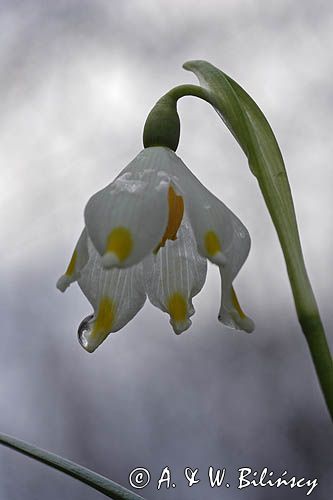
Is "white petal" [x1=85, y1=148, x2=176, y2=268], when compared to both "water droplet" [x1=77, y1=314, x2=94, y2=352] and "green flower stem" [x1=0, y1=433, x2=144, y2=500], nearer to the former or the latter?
"water droplet" [x1=77, y1=314, x2=94, y2=352]

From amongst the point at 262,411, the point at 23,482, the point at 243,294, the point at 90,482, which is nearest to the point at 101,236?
the point at 90,482

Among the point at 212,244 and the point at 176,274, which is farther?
the point at 176,274

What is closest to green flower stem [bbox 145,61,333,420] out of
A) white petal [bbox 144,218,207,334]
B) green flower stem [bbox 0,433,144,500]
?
white petal [bbox 144,218,207,334]

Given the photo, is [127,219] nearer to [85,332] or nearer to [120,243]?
[120,243]

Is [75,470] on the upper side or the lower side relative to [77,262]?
lower

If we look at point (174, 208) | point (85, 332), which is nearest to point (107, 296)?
point (85, 332)

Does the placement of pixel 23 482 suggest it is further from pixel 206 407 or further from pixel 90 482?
pixel 90 482

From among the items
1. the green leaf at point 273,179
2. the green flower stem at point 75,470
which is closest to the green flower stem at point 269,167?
the green leaf at point 273,179
